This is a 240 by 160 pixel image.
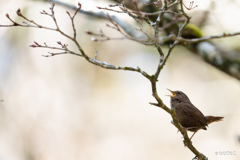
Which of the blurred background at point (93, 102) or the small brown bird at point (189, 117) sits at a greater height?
the small brown bird at point (189, 117)

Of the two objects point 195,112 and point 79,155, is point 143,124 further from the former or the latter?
point 195,112

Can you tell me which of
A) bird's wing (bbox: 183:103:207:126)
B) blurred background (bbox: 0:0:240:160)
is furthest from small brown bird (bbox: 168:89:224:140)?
blurred background (bbox: 0:0:240:160)

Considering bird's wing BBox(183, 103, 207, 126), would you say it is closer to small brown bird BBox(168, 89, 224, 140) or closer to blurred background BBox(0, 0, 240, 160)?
small brown bird BBox(168, 89, 224, 140)

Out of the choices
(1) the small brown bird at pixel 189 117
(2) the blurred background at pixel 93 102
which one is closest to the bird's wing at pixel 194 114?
(1) the small brown bird at pixel 189 117

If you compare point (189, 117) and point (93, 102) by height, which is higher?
point (189, 117)

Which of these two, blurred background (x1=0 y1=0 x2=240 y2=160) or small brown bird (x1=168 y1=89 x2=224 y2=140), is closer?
small brown bird (x1=168 y1=89 x2=224 y2=140)

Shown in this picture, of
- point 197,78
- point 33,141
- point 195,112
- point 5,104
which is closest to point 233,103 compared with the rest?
point 197,78

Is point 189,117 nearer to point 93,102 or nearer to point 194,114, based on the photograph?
point 194,114

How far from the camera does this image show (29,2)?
8977 mm

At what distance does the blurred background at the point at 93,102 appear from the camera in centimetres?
880

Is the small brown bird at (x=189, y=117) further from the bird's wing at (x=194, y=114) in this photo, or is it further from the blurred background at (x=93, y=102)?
the blurred background at (x=93, y=102)

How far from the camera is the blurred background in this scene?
8805 millimetres

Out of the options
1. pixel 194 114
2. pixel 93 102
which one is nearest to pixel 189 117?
pixel 194 114

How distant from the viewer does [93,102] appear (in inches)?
429
